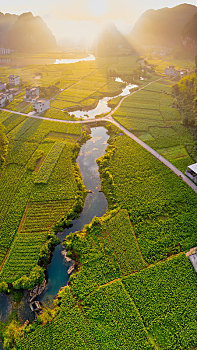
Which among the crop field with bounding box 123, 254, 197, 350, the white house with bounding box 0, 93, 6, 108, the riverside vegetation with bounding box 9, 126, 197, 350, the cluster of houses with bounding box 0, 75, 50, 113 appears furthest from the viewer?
the white house with bounding box 0, 93, 6, 108

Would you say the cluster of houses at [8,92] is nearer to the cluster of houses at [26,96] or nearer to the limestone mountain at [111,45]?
the cluster of houses at [26,96]

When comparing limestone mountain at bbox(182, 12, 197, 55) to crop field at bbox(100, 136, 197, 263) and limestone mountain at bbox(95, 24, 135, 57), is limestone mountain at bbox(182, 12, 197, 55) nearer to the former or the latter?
limestone mountain at bbox(95, 24, 135, 57)

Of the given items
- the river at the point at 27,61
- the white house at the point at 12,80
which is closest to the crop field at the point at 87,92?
the white house at the point at 12,80

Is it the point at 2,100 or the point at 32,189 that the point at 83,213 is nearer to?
the point at 32,189

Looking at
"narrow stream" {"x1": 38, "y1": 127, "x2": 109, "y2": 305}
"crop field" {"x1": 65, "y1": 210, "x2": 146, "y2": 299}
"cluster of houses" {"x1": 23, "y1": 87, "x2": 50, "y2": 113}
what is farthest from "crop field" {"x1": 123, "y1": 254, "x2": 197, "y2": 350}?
"cluster of houses" {"x1": 23, "y1": 87, "x2": 50, "y2": 113}

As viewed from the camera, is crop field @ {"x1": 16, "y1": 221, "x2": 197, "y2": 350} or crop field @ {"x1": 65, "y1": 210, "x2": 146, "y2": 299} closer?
crop field @ {"x1": 16, "y1": 221, "x2": 197, "y2": 350}

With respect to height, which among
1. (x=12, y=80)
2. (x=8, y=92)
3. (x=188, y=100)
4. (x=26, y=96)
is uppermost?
(x=12, y=80)

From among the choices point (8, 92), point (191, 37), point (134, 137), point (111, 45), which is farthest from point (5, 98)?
point (191, 37)
